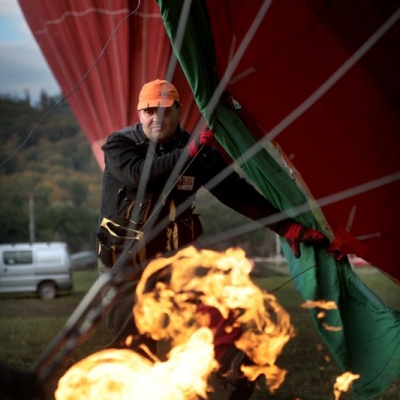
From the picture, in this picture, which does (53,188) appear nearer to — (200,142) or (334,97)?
(334,97)

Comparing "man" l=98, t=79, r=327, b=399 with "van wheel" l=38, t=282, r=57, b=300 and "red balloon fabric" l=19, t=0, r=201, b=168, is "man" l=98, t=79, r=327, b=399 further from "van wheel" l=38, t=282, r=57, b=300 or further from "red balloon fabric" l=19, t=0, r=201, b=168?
"van wheel" l=38, t=282, r=57, b=300

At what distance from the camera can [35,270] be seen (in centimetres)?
1230

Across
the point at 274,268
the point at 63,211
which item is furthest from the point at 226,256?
the point at 63,211

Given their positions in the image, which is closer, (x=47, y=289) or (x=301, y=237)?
(x=301, y=237)

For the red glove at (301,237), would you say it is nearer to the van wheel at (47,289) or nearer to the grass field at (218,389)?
the grass field at (218,389)

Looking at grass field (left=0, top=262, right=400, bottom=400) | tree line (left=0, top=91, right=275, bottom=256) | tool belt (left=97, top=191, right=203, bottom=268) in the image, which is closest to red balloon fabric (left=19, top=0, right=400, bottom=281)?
tool belt (left=97, top=191, right=203, bottom=268)

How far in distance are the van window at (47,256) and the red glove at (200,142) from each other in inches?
356

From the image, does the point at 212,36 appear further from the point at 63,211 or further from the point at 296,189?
the point at 63,211

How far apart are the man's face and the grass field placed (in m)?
1.06

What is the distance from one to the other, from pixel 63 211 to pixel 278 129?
1710 centimetres

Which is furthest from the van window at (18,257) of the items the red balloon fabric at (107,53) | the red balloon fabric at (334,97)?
the red balloon fabric at (334,97)

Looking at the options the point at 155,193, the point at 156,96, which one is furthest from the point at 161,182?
the point at 156,96

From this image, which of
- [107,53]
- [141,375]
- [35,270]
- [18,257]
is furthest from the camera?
[18,257]

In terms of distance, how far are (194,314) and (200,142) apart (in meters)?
0.80
